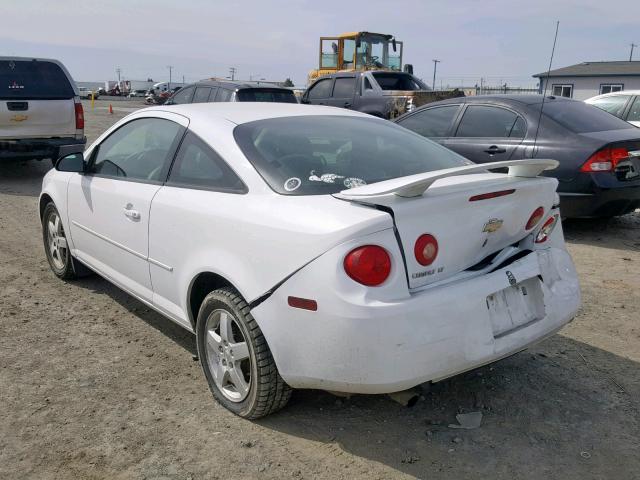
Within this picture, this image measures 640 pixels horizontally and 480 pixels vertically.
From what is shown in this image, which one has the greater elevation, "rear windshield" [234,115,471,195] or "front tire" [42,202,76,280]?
"rear windshield" [234,115,471,195]

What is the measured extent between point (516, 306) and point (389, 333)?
80cm

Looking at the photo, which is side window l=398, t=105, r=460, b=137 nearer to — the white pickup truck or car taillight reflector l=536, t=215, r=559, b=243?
car taillight reflector l=536, t=215, r=559, b=243

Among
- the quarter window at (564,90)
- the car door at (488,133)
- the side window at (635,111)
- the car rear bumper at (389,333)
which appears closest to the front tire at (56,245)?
the car rear bumper at (389,333)

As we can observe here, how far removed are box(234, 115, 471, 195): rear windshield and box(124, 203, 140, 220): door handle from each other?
0.86 meters

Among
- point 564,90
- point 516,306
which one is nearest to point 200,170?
point 516,306

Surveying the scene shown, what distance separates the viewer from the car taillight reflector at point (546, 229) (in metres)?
3.32

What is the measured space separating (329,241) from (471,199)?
0.74m

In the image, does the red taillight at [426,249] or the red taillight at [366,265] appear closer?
the red taillight at [366,265]

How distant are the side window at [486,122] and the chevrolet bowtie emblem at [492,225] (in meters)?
4.42

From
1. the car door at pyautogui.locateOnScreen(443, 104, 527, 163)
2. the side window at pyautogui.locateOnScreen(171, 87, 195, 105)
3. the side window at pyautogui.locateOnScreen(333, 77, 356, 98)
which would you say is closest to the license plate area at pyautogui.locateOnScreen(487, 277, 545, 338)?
the car door at pyautogui.locateOnScreen(443, 104, 527, 163)

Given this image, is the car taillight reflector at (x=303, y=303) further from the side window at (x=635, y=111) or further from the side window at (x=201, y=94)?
the side window at (x=201, y=94)

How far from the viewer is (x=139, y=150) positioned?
4160 mm

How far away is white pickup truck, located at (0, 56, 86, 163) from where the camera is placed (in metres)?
10.0

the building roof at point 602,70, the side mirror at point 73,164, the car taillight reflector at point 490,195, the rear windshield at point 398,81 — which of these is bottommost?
the side mirror at point 73,164
